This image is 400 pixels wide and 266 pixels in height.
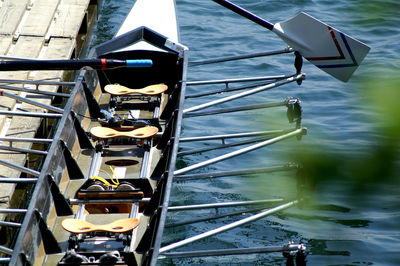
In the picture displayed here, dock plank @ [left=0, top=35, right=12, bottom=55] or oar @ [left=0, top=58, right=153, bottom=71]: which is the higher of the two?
oar @ [left=0, top=58, right=153, bottom=71]

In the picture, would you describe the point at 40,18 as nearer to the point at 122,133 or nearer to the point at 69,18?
the point at 69,18

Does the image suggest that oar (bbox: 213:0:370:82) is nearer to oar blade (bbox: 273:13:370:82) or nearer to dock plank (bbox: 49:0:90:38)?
oar blade (bbox: 273:13:370:82)

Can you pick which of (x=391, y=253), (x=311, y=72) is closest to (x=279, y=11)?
(x=311, y=72)

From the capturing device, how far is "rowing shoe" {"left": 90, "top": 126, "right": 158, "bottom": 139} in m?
9.27

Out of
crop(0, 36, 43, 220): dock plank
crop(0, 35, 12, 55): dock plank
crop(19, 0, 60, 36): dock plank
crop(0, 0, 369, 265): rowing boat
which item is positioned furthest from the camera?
crop(19, 0, 60, 36): dock plank

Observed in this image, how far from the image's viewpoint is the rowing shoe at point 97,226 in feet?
22.1

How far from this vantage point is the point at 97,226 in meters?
6.80

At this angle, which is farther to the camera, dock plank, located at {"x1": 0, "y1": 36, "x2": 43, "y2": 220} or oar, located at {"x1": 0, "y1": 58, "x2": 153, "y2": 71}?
dock plank, located at {"x1": 0, "y1": 36, "x2": 43, "y2": 220}

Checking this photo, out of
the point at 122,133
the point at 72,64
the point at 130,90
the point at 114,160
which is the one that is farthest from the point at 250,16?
the point at 72,64

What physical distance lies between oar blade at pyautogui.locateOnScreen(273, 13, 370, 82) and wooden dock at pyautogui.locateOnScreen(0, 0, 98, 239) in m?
4.56

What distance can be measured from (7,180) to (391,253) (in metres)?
5.67

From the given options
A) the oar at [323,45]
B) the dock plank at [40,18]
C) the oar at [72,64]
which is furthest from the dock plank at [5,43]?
the oar at [72,64]

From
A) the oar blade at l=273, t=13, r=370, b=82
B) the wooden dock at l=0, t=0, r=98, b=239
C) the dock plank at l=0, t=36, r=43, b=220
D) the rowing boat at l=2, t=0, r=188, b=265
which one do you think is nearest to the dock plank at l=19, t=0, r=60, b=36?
the wooden dock at l=0, t=0, r=98, b=239

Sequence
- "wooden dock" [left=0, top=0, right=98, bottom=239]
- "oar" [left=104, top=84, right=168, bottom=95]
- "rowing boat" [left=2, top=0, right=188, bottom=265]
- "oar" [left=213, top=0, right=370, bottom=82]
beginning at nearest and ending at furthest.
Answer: "rowing boat" [left=2, top=0, right=188, bottom=265] < "wooden dock" [left=0, top=0, right=98, bottom=239] < "oar" [left=213, top=0, right=370, bottom=82] < "oar" [left=104, top=84, right=168, bottom=95]
